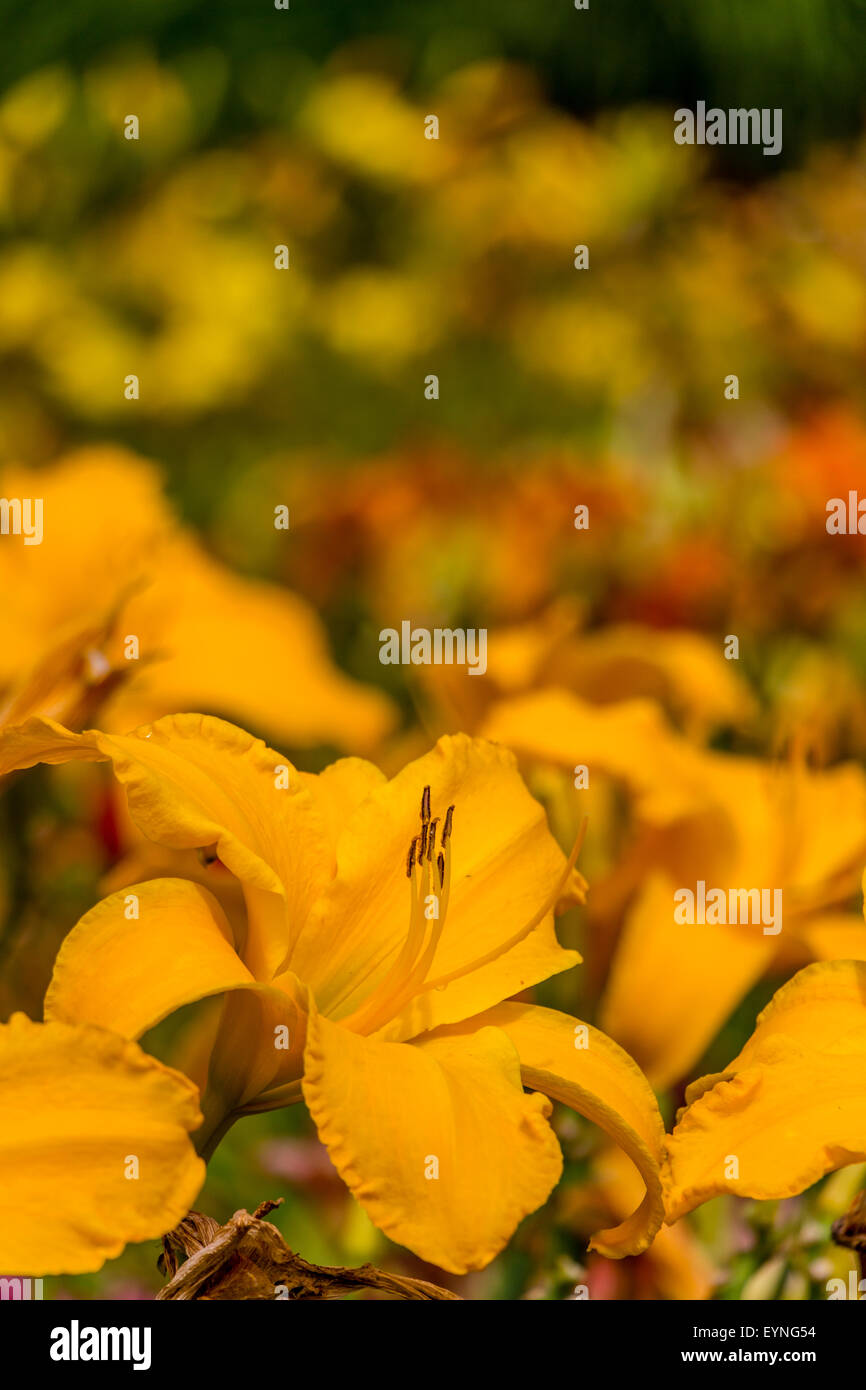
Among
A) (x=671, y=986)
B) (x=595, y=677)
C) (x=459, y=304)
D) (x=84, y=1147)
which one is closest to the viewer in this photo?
(x=84, y=1147)

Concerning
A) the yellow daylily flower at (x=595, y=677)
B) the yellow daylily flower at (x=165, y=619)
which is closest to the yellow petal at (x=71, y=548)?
the yellow daylily flower at (x=165, y=619)

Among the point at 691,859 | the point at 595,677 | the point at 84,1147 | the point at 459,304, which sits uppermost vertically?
the point at 459,304

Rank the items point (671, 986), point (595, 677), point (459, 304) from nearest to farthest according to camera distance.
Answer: point (671, 986)
point (595, 677)
point (459, 304)

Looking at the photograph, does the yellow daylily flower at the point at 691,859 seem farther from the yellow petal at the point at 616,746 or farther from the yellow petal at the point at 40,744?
the yellow petal at the point at 40,744

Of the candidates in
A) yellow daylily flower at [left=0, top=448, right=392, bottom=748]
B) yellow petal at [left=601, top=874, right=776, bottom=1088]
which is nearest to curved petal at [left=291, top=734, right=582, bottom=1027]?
yellow petal at [left=601, top=874, right=776, bottom=1088]

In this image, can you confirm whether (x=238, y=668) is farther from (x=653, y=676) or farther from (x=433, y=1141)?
(x=433, y=1141)

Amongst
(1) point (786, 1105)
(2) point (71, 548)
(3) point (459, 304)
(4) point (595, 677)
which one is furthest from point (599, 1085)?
(3) point (459, 304)
